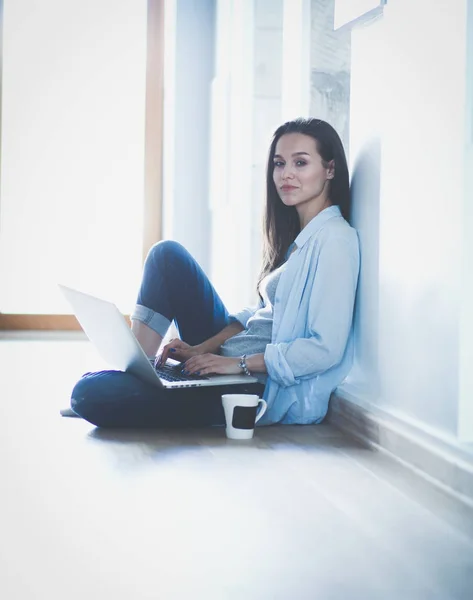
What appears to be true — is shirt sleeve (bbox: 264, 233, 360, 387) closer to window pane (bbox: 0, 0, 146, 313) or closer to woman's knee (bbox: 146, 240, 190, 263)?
woman's knee (bbox: 146, 240, 190, 263)

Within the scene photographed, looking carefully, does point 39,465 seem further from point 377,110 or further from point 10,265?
point 10,265

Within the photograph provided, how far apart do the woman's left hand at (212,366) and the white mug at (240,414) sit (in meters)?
0.11

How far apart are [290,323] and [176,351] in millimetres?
418

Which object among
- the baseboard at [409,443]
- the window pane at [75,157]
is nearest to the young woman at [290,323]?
the baseboard at [409,443]

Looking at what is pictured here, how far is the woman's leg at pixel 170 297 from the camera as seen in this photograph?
2.50 metres

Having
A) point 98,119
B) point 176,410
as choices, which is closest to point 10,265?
point 98,119

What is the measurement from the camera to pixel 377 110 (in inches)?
80.2

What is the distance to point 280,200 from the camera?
2.42 metres

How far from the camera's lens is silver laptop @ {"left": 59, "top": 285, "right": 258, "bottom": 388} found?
196 cm

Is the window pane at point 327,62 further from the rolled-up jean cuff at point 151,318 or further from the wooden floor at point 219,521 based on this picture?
the wooden floor at point 219,521

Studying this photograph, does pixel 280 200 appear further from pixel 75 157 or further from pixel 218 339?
pixel 75 157

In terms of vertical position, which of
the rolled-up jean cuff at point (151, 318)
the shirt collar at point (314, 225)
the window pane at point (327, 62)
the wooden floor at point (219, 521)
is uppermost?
the window pane at point (327, 62)

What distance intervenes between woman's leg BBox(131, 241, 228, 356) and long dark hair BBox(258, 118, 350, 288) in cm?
22

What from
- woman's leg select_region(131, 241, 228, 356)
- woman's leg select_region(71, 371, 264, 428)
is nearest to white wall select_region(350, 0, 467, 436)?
woman's leg select_region(71, 371, 264, 428)
